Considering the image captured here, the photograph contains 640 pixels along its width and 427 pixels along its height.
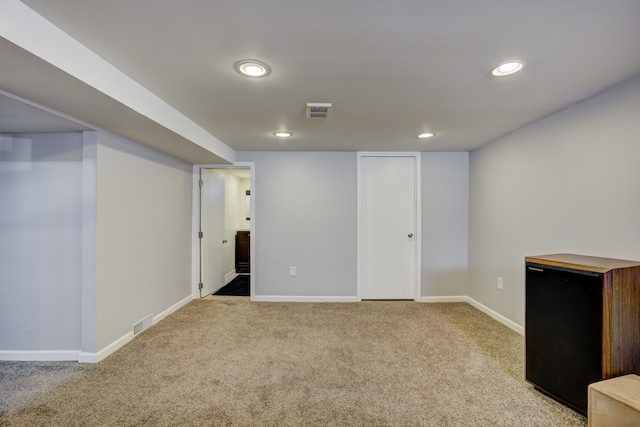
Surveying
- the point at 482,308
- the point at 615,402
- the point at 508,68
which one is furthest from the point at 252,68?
the point at 482,308

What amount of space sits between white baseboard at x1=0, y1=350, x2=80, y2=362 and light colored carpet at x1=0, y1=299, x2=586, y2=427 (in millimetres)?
71

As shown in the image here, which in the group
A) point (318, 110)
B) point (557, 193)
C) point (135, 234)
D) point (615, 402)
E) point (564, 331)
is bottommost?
point (615, 402)

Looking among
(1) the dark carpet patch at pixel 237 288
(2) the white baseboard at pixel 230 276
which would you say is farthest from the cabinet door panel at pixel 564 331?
(2) the white baseboard at pixel 230 276

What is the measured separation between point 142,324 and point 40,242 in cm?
114

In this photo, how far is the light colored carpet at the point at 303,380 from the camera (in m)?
1.62

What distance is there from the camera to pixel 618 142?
182 cm

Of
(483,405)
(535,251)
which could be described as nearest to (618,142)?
(535,251)

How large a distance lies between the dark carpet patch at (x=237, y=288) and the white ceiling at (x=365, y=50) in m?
2.80

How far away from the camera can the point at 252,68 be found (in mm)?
1598

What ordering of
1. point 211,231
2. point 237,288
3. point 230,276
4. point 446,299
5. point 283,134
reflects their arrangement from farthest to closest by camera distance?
point 230,276
point 237,288
point 211,231
point 446,299
point 283,134

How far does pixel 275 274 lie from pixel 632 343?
3309 millimetres

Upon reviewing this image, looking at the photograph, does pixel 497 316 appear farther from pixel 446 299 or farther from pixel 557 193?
pixel 557 193

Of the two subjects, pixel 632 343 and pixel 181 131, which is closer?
pixel 632 343

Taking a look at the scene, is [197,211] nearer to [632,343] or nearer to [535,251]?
[535,251]
